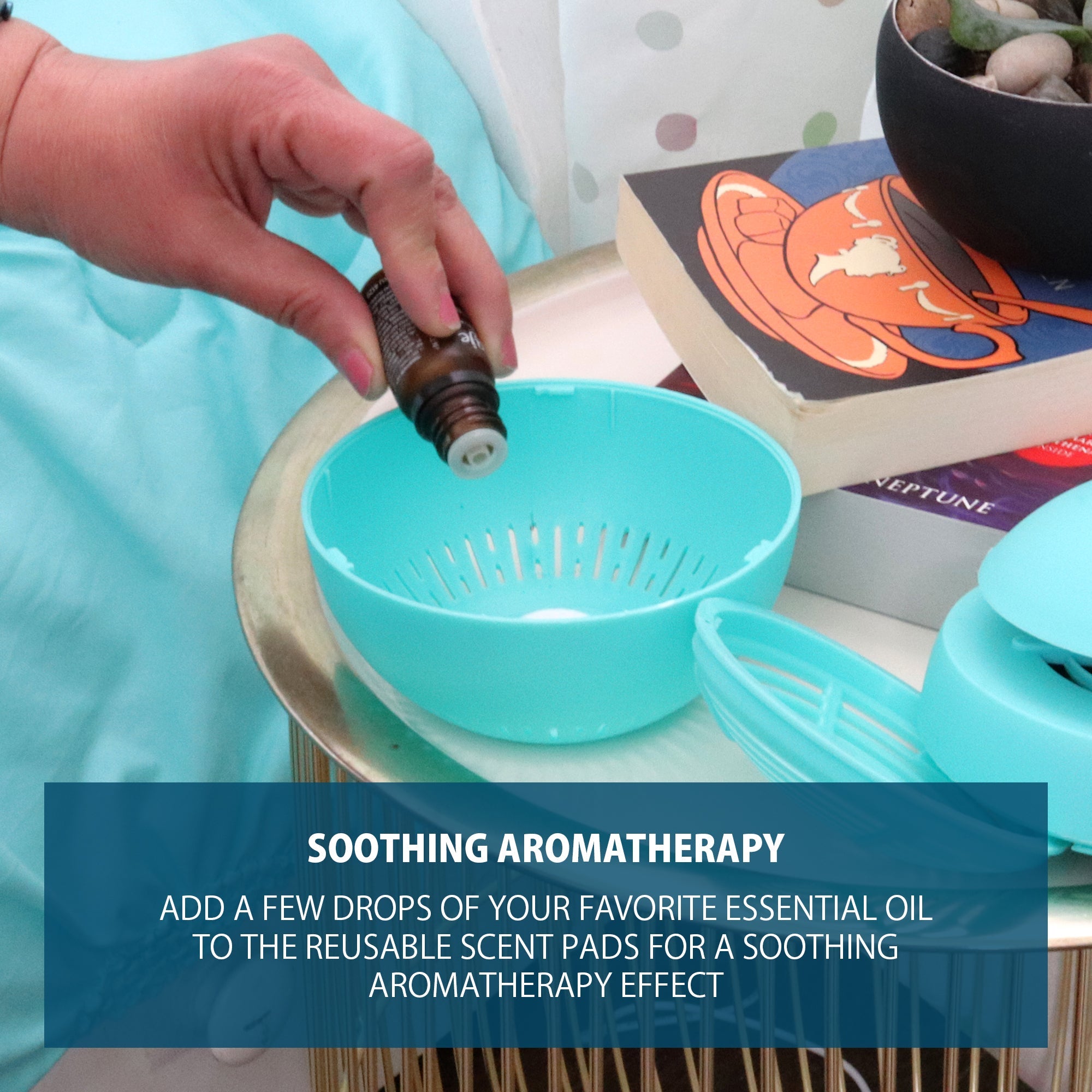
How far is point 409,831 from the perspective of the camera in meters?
0.49

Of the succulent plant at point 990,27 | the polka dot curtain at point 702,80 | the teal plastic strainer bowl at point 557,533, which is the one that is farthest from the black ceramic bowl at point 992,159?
the polka dot curtain at point 702,80

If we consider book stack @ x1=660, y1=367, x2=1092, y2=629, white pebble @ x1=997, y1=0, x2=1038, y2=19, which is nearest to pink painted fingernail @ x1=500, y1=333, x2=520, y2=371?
book stack @ x1=660, y1=367, x2=1092, y2=629

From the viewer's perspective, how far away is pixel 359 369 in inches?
17.4

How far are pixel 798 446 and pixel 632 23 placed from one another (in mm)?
482

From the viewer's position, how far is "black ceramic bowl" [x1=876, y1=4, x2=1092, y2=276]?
436 millimetres

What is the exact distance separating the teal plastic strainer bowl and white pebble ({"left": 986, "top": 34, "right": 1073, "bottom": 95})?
16 cm

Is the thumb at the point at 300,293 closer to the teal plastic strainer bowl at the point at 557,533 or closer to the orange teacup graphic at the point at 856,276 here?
the teal plastic strainer bowl at the point at 557,533

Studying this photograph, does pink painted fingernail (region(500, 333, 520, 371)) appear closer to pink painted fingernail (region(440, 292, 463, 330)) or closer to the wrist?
pink painted fingernail (region(440, 292, 463, 330))

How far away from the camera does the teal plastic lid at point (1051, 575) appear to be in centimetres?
32

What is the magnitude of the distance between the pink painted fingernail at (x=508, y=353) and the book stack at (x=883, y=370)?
89 millimetres

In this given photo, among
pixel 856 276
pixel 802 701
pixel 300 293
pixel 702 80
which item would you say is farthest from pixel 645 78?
pixel 802 701

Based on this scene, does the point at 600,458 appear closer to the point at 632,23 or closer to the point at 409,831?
the point at 409,831

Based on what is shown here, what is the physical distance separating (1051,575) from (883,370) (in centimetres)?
15

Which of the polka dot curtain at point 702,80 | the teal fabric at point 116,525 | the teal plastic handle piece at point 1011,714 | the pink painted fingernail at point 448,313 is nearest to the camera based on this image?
the teal plastic handle piece at point 1011,714
